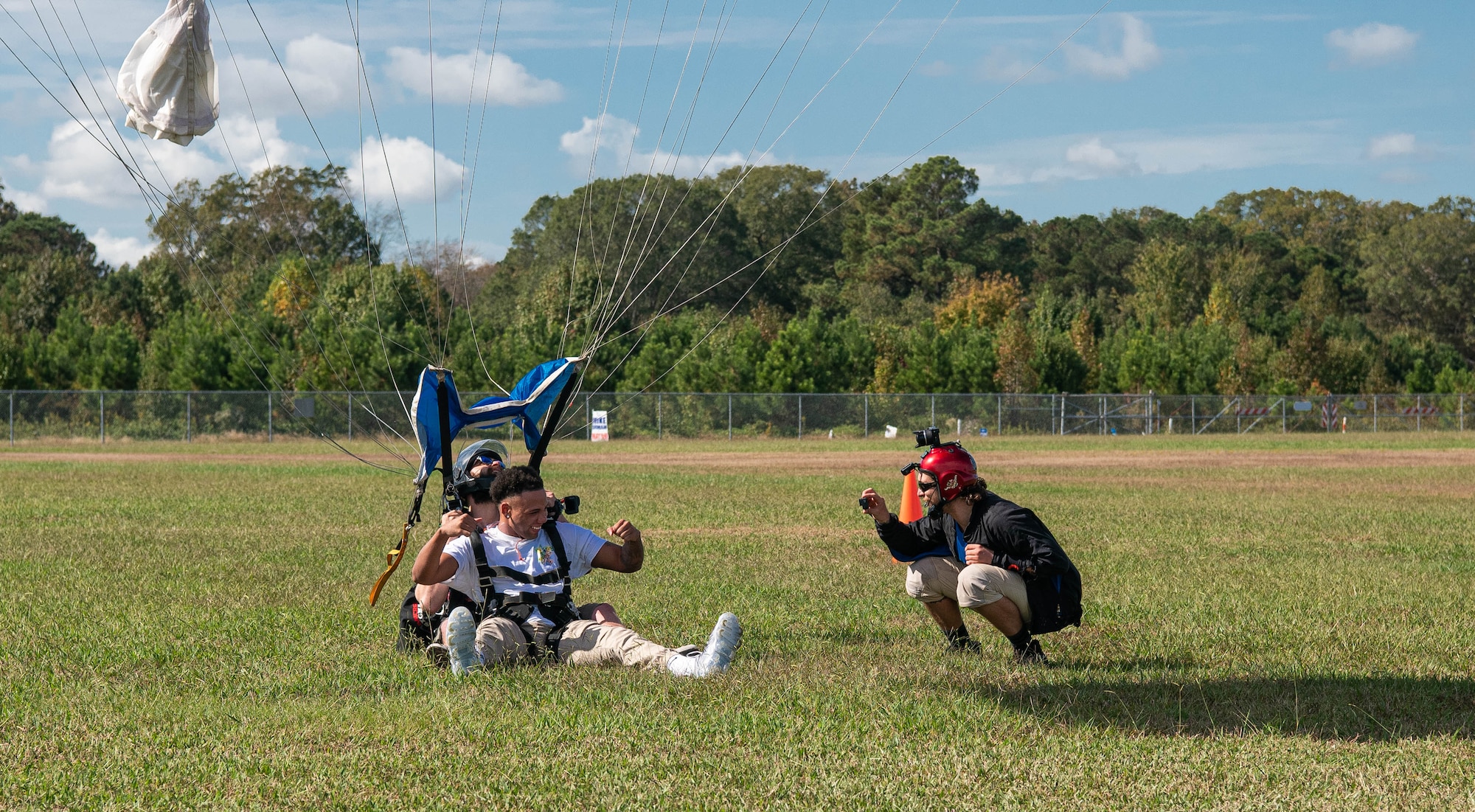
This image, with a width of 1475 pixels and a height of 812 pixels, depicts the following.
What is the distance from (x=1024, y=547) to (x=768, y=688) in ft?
4.55

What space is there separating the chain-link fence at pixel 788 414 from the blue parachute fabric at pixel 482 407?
105 ft

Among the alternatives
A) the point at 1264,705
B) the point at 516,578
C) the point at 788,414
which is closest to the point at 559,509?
the point at 516,578

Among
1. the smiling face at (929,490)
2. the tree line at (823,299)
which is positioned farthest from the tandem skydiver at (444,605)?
the tree line at (823,299)

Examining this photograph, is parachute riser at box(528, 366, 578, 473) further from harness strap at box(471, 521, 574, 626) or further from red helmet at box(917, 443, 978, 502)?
red helmet at box(917, 443, 978, 502)

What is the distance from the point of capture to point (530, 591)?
258 inches

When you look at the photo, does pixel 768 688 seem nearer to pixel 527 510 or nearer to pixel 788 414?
pixel 527 510

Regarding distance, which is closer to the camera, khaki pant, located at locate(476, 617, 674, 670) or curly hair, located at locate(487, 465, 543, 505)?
curly hair, located at locate(487, 465, 543, 505)

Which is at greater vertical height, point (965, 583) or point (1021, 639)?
point (965, 583)

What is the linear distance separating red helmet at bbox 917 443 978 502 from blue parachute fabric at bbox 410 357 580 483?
187 centimetres

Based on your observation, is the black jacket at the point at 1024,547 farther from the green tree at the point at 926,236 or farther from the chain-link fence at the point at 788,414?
the green tree at the point at 926,236

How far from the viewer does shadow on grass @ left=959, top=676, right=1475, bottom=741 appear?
548 centimetres

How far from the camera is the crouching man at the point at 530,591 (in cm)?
620

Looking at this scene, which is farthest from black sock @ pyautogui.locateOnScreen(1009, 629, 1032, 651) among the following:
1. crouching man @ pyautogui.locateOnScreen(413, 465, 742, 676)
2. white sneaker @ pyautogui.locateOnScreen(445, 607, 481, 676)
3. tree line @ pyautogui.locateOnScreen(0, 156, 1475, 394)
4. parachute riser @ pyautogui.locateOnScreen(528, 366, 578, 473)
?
tree line @ pyautogui.locateOnScreen(0, 156, 1475, 394)

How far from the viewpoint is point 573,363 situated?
6879 mm
